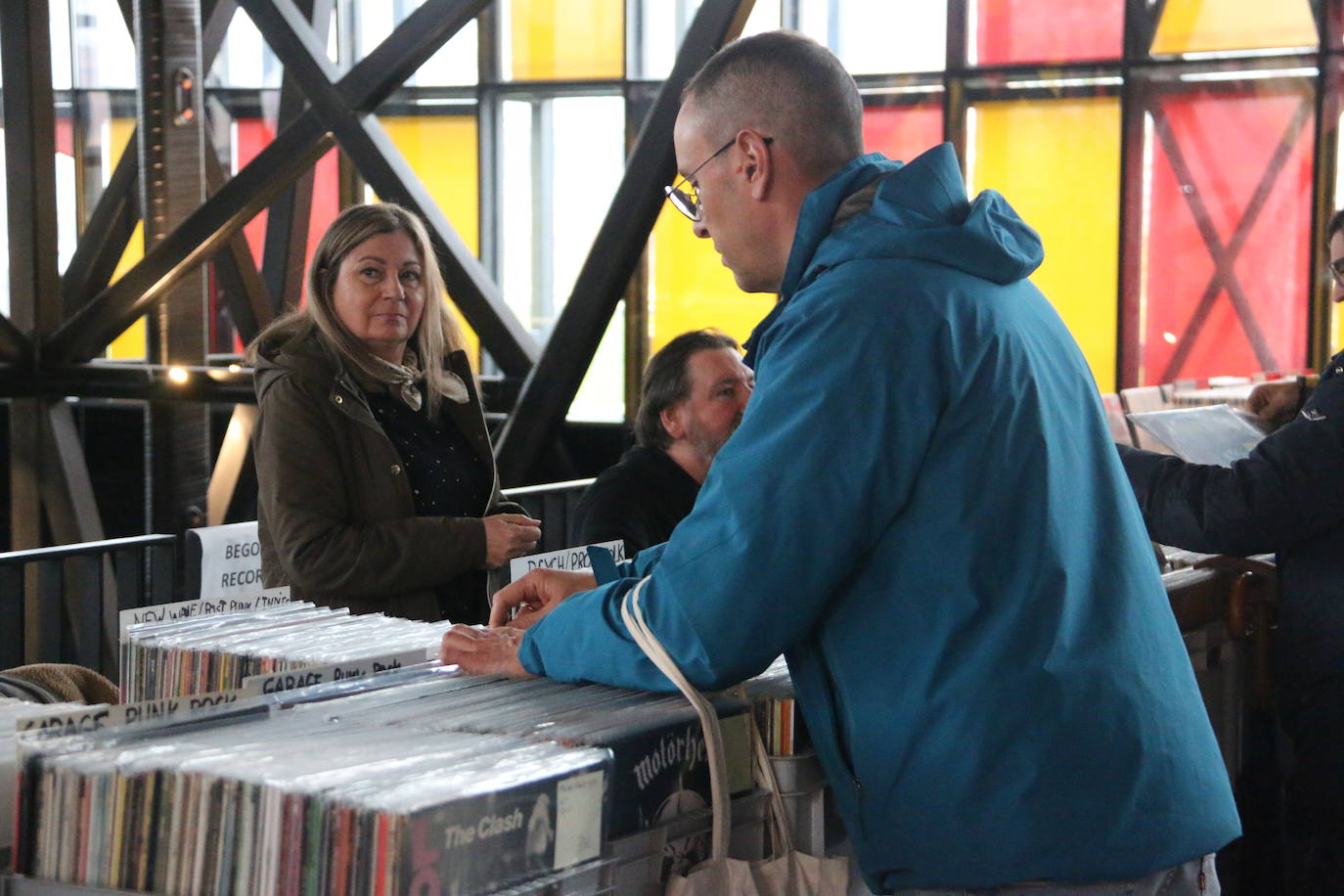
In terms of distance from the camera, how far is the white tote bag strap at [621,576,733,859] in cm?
177

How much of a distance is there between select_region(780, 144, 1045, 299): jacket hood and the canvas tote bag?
0.45m

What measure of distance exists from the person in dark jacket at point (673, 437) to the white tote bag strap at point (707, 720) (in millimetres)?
2177

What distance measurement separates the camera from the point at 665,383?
13.5ft

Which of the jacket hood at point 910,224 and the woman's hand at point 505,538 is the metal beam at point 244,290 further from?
the jacket hood at point 910,224

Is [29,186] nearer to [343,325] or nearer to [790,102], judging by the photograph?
[343,325]

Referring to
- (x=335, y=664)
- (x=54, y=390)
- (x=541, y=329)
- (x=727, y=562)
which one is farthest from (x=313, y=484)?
(x=541, y=329)

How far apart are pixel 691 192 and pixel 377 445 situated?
1.62 m

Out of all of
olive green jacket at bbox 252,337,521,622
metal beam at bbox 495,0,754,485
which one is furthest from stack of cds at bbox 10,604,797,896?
metal beam at bbox 495,0,754,485

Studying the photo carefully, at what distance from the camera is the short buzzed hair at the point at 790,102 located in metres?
1.92

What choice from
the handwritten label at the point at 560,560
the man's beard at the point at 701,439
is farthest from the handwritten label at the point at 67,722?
the man's beard at the point at 701,439

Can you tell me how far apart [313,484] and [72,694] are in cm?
95

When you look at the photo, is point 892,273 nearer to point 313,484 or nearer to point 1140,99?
point 313,484

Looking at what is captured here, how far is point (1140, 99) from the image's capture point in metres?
11.3

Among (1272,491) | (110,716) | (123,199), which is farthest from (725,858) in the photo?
(123,199)
